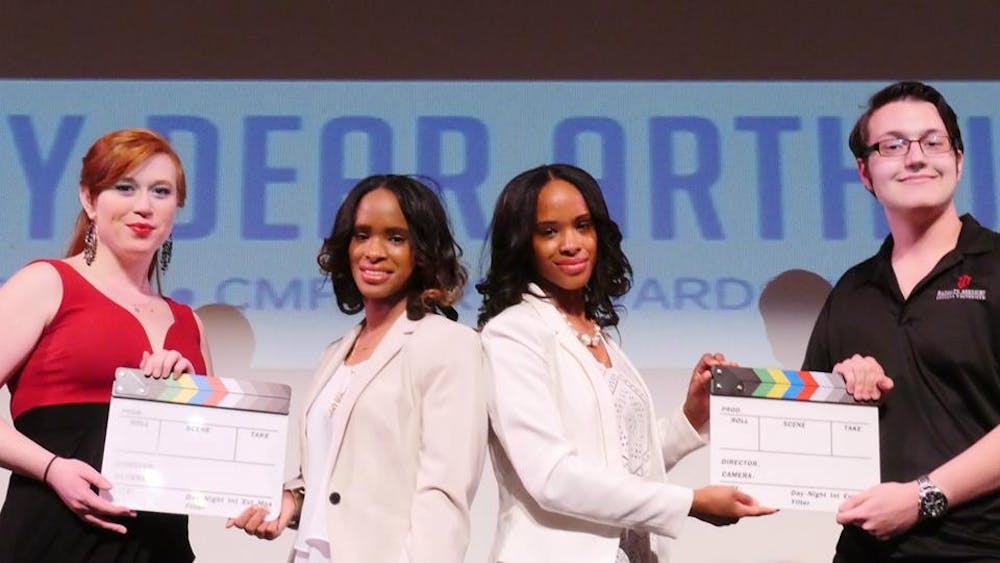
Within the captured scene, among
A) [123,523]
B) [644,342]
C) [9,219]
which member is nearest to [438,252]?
[123,523]

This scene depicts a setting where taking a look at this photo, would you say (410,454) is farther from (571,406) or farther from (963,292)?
(963,292)

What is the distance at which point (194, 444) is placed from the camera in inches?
85.2

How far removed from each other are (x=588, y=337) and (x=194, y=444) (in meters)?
0.76

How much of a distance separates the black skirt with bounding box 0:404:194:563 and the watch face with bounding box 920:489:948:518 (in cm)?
135

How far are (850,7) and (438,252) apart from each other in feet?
5.32

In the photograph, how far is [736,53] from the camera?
3.26m

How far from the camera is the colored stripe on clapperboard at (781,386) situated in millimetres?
2186

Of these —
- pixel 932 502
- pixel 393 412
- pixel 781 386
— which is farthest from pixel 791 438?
pixel 393 412

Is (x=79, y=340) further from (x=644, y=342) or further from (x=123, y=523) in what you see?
(x=644, y=342)

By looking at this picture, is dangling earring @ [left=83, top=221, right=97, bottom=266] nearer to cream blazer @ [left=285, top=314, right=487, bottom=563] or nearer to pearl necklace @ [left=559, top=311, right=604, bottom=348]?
cream blazer @ [left=285, top=314, right=487, bottom=563]

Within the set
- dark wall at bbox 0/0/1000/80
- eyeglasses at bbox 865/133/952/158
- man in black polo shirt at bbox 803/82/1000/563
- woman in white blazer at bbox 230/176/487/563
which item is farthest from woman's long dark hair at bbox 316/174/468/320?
dark wall at bbox 0/0/1000/80

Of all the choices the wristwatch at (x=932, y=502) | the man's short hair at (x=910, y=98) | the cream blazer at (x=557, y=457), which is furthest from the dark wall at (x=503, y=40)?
the wristwatch at (x=932, y=502)

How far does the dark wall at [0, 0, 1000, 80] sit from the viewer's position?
3260 mm

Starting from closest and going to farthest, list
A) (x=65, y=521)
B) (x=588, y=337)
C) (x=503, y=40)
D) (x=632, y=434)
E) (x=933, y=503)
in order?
1. (x=933, y=503)
2. (x=65, y=521)
3. (x=632, y=434)
4. (x=588, y=337)
5. (x=503, y=40)
